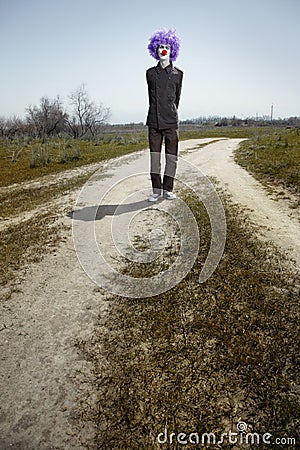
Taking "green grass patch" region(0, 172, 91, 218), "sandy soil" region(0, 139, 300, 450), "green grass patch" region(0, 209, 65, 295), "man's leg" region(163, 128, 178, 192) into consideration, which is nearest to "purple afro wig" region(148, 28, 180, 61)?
"man's leg" region(163, 128, 178, 192)

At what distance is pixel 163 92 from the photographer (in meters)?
5.90

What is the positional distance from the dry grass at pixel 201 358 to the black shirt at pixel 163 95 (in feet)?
10.8

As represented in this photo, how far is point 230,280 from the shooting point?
369 cm

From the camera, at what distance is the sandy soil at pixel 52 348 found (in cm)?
216

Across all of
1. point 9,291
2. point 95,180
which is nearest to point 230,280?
point 9,291

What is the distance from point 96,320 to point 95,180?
6.78m

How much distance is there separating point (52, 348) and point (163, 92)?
187 inches

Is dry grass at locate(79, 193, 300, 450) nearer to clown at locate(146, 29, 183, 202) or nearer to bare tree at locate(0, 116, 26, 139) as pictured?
clown at locate(146, 29, 183, 202)

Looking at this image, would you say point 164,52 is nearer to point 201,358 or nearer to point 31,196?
point 31,196

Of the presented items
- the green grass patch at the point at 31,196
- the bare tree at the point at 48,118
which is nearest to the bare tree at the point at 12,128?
the bare tree at the point at 48,118

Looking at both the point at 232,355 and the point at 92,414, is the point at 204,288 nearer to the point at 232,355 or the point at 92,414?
the point at 232,355

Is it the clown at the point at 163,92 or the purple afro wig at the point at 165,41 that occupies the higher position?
the purple afro wig at the point at 165,41

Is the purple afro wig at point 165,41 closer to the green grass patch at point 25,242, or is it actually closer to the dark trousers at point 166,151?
the dark trousers at point 166,151

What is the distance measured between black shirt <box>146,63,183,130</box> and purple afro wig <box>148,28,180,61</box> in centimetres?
25
